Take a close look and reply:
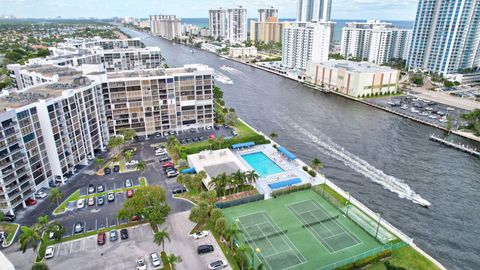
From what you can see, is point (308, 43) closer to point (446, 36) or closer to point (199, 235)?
point (446, 36)

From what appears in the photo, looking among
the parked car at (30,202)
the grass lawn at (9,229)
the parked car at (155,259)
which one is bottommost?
the parked car at (155,259)

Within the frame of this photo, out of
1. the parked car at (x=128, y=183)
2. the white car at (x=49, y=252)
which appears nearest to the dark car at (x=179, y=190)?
the parked car at (x=128, y=183)

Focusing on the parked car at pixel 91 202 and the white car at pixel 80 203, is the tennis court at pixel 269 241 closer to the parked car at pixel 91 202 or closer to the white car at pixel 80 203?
the parked car at pixel 91 202

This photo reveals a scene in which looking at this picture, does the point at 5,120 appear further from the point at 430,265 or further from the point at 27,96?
the point at 430,265

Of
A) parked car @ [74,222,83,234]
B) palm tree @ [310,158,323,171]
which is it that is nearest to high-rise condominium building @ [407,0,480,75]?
palm tree @ [310,158,323,171]

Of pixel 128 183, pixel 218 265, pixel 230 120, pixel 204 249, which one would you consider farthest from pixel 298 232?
pixel 230 120

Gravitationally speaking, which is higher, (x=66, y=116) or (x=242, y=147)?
(x=66, y=116)

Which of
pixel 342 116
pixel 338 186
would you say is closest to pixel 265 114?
pixel 342 116

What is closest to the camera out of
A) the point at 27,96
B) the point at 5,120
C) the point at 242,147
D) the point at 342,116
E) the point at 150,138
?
the point at 5,120
